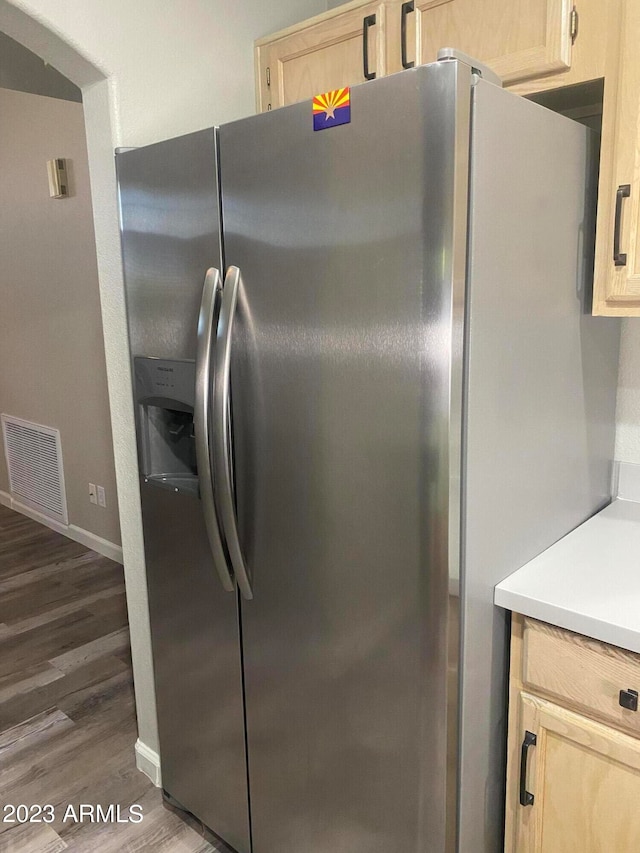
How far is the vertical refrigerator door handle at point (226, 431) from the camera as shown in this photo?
1379 mm

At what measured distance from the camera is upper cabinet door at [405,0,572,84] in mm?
1330

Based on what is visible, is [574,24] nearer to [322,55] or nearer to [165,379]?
[322,55]

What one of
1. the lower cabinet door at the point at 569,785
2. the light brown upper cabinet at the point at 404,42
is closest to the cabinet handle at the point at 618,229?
the light brown upper cabinet at the point at 404,42

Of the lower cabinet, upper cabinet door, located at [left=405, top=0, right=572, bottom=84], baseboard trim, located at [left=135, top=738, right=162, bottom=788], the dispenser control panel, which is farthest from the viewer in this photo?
baseboard trim, located at [left=135, top=738, right=162, bottom=788]

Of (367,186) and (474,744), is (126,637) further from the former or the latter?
(367,186)

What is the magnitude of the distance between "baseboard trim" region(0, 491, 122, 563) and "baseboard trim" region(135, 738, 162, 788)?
5.24 feet

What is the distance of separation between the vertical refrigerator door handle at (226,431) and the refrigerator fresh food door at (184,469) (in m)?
0.03

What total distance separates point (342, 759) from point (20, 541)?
3151 mm

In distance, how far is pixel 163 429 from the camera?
1734mm

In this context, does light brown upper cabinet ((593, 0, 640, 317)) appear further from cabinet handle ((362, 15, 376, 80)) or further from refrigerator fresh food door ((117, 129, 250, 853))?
refrigerator fresh food door ((117, 129, 250, 853))

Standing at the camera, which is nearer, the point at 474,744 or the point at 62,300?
the point at 474,744

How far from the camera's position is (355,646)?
4.41ft

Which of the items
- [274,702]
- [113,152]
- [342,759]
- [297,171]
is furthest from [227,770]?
[113,152]

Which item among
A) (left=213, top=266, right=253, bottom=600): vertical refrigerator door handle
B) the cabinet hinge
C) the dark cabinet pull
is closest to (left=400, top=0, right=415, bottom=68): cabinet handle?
the cabinet hinge
